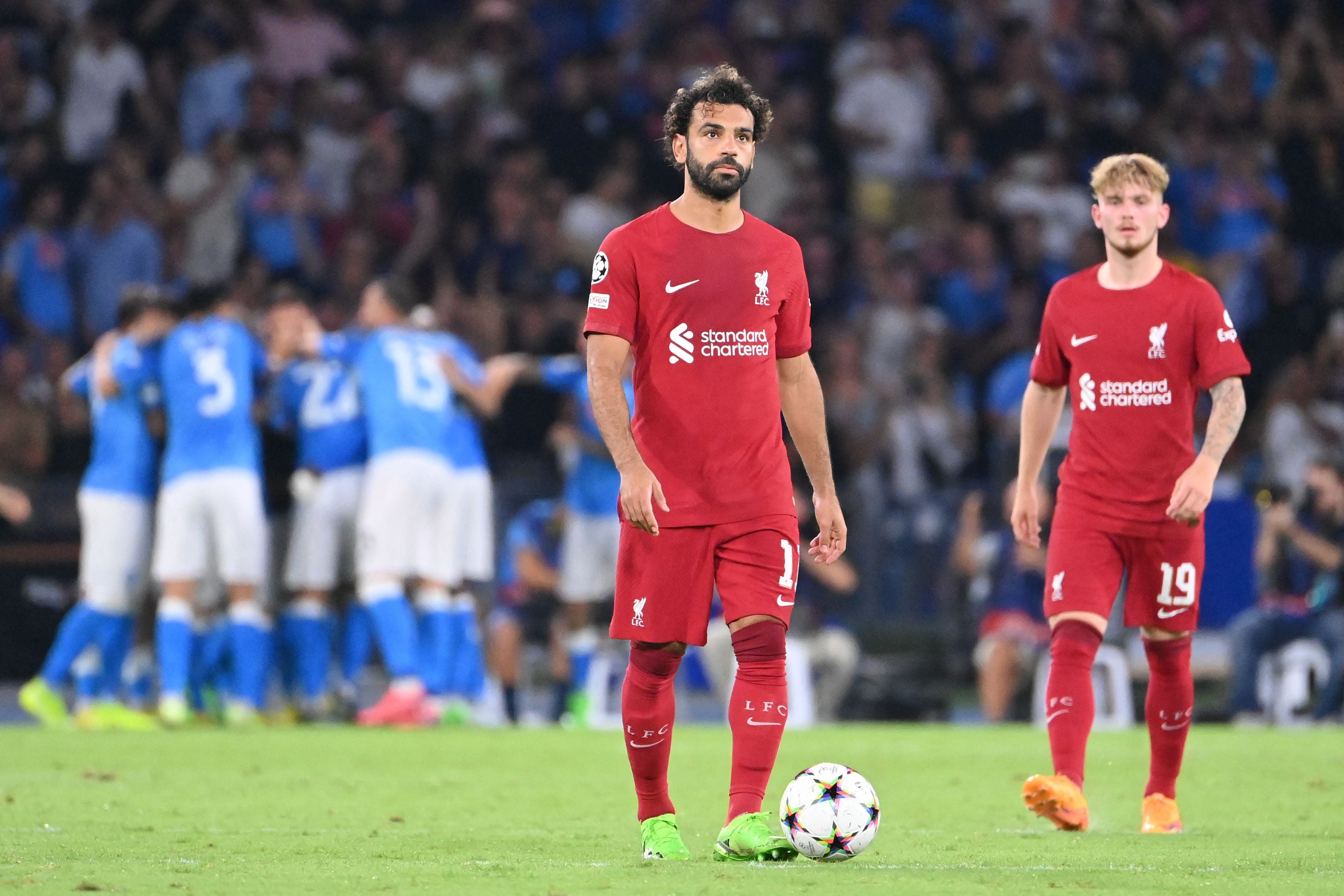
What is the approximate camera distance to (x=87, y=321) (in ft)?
56.5

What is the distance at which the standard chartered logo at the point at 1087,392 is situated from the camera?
7.34 meters

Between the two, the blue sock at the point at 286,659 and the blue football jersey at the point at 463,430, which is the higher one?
the blue football jersey at the point at 463,430

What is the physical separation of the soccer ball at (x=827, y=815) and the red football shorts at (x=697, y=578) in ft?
1.61

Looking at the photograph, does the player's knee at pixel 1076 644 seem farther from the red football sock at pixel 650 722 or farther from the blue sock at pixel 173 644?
the blue sock at pixel 173 644

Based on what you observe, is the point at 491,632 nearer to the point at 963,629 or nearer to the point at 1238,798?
the point at 963,629

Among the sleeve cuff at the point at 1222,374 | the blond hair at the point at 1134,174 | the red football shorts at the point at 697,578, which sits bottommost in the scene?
the red football shorts at the point at 697,578

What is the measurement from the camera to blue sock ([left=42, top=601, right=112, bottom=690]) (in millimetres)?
12656

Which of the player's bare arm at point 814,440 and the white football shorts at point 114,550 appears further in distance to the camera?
the white football shorts at point 114,550

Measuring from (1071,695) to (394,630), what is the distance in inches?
251

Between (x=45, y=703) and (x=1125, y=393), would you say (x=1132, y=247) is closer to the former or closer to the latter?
(x=1125, y=393)

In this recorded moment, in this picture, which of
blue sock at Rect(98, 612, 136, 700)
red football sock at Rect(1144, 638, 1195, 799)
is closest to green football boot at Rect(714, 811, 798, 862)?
red football sock at Rect(1144, 638, 1195, 799)

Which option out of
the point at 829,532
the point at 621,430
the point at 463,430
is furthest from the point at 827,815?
the point at 463,430

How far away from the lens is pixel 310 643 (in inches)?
519

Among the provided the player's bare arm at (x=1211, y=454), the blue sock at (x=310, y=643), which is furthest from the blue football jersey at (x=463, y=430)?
the player's bare arm at (x=1211, y=454)
